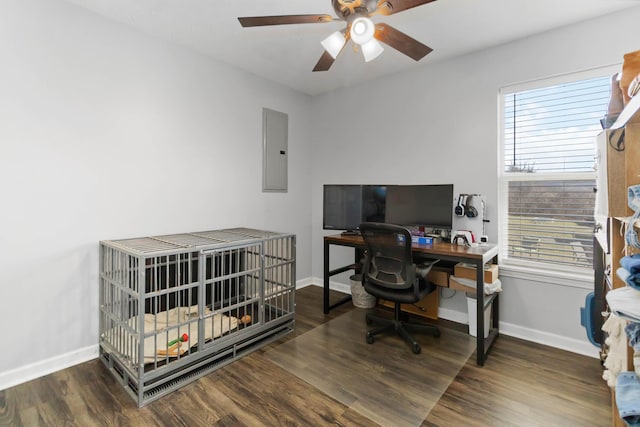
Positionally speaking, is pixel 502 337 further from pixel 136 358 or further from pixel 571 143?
pixel 136 358

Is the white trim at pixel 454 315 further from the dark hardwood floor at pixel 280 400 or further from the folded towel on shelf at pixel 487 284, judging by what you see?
the dark hardwood floor at pixel 280 400

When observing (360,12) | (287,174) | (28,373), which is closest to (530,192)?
(360,12)

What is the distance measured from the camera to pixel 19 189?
→ 2.02 metres

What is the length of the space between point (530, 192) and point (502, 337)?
1.26 metres

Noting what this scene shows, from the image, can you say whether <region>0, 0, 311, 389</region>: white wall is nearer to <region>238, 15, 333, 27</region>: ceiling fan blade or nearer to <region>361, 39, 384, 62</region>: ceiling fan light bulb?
<region>238, 15, 333, 27</region>: ceiling fan blade

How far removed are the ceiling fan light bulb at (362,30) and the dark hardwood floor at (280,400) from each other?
81.6 inches

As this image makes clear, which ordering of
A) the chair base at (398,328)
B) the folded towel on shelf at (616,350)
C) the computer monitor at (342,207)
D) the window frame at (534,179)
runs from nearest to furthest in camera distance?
1. the folded towel on shelf at (616,350)
2. the window frame at (534,179)
3. the chair base at (398,328)
4. the computer monitor at (342,207)

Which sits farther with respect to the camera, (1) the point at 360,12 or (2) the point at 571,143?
(2) the point at 571,143

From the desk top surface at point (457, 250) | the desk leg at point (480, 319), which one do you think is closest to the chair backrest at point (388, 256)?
the desk top surface at point (457, 250)

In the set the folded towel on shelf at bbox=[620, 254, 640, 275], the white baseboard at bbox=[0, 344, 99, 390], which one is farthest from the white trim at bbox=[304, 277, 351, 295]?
the folded towel on shelf at bbox=[620, 254, 640, 275]

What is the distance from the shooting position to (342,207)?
3432mm

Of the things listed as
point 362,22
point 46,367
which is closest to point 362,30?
point 362,22

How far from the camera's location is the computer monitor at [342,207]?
11.0ft

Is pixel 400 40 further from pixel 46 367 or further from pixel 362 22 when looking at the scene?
pixel 46 367
